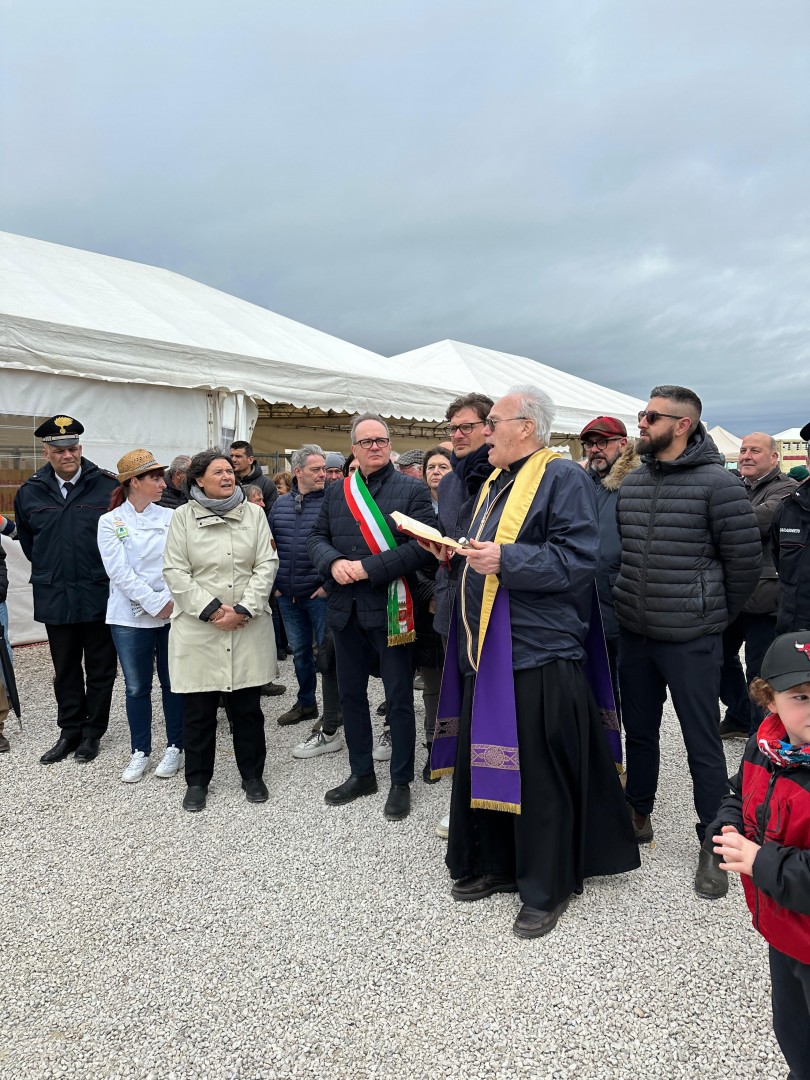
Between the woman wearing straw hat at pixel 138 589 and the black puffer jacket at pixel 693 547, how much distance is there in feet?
8.77

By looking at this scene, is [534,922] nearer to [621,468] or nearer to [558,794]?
→ [558,794]

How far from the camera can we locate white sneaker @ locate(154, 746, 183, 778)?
4145 millimetres

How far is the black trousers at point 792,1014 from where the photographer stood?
1.54 meters

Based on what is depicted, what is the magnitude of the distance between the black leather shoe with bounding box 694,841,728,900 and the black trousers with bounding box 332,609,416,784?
4.75ft

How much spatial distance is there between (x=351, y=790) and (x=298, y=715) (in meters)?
1.43

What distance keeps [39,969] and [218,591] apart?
1815 millimetres

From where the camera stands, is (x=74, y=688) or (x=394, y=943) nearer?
(x=394, y=943)

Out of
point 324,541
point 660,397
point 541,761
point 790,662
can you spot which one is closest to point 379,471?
point 324,541

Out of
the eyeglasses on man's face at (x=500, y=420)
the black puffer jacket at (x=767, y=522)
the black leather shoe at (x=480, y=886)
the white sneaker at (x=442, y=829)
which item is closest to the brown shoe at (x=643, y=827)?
the black leather shoe at (x=480, y=886)

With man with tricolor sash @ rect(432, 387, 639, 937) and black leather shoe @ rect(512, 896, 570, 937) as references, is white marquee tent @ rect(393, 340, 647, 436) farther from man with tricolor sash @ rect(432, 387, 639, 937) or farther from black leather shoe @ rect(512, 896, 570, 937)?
black leather shoe @ rect(512, 896, 570, 937)

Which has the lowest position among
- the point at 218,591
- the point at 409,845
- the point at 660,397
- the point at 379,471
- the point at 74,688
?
the point at 409,845

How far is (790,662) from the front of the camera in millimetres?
1436

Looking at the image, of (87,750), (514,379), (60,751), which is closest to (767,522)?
(87,750)

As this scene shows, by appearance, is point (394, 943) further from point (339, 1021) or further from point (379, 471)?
point (379, 471)
